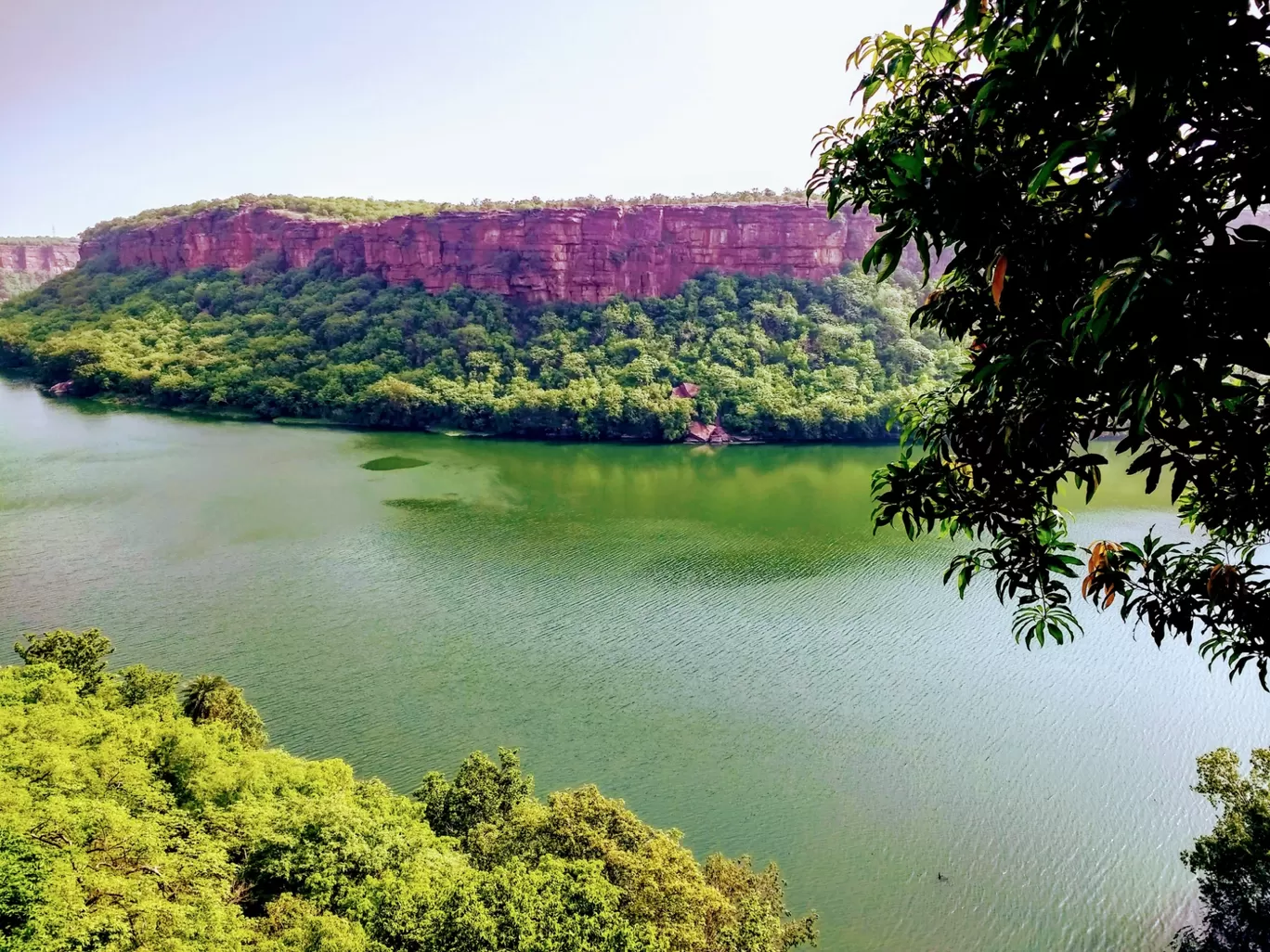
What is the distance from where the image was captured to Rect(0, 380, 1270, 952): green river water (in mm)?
8008

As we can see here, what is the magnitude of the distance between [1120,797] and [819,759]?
3.47 m

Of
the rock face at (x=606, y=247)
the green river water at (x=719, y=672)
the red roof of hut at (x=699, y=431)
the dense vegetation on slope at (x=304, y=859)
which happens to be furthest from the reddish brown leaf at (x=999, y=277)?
the rock face at (x=606, y=247)

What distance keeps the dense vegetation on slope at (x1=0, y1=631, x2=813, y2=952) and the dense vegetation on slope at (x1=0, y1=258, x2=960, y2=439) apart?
869 inches

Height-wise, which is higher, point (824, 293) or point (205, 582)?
point (824, 293)

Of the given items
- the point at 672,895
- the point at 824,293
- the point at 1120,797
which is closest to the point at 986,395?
the point at 672,895

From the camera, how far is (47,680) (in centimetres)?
815

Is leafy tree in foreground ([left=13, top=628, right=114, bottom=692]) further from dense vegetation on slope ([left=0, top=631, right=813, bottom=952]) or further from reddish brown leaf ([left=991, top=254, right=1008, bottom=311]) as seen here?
reddish brown leaf ([left=991, top=254, right=1008, bottom=311])

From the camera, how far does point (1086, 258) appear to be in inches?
61.6

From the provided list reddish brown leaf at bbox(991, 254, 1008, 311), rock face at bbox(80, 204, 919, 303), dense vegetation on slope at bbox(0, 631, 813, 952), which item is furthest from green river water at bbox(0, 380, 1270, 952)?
rock face at bbox(80, 204, 919, 303)

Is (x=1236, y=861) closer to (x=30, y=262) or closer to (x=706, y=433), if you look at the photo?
(x=706, y=433)

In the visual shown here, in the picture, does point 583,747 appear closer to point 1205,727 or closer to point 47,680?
point 47,680

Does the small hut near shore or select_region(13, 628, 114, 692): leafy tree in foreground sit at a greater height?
the small hut near shore

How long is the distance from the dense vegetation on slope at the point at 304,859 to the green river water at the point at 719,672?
1.94 m

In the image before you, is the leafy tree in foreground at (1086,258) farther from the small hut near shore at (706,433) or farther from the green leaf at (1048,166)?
the small hut near shore at (706,433)
